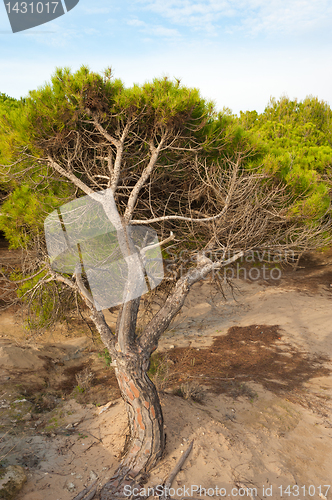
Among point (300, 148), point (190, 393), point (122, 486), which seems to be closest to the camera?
point (122, 486)

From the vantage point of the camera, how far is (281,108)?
18.0 metres

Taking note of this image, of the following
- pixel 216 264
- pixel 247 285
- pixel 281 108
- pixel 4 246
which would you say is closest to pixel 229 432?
pixel 216 264

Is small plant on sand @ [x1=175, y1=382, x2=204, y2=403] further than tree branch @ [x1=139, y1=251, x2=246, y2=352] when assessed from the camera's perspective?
Yes

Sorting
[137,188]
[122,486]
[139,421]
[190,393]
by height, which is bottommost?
[190,393]

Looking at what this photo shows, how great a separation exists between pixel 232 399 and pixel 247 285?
8.79 meters

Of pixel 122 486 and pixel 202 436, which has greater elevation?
pixel 122 486

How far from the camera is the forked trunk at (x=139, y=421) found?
424 centimetres

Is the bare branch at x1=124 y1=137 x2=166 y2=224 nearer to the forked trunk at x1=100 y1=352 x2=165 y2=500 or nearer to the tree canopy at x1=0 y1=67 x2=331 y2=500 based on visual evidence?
the tree canopy at x1=0 y1=67 x2=331 y2=500

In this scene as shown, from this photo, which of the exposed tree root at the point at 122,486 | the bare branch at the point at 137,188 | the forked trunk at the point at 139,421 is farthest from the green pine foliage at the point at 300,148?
the exposed tree root at the point at 122,486

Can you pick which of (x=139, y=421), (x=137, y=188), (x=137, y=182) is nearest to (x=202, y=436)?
(x=139, y=421)

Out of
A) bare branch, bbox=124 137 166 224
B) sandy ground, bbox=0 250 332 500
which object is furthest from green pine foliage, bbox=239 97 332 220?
sandy ground, bbox=0 250 332 500

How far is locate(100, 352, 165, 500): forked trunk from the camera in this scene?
424 cm

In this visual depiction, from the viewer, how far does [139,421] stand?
4.36 metres

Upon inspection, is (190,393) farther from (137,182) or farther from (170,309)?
(137,182)
